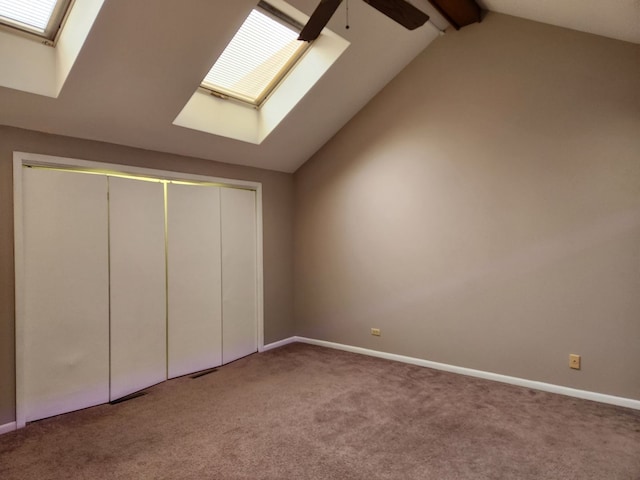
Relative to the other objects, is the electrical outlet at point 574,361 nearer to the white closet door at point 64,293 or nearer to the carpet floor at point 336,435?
the carpet floor at point 336,435

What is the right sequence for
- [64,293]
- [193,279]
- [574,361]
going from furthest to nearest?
[193,279]
[574,361]
[64,293]

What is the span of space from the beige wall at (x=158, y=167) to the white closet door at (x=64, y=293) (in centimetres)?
10

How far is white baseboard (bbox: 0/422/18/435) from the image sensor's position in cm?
267

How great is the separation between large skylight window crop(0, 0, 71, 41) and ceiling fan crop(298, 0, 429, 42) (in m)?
1.63

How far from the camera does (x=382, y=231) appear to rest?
14.0 ft

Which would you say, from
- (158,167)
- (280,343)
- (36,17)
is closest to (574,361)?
(280,343)

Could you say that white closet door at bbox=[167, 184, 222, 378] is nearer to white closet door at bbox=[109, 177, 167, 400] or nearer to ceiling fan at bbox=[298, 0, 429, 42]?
white closet door at bbox=[109, 177, 167, 400]

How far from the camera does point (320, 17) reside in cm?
216

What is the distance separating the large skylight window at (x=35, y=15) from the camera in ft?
7.99

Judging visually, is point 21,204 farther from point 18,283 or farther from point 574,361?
point 574,361

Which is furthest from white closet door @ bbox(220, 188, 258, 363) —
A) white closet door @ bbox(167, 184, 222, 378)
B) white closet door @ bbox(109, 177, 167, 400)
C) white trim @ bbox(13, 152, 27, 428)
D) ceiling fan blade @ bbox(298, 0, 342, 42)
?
ceiling fan blade @ bbox(298, 0, 342, 42)

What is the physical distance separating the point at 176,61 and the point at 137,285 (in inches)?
75.9

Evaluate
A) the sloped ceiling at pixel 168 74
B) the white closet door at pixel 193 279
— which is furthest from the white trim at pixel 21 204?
the white closet door at pixel 193 279

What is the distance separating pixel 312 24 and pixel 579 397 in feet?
11.3
